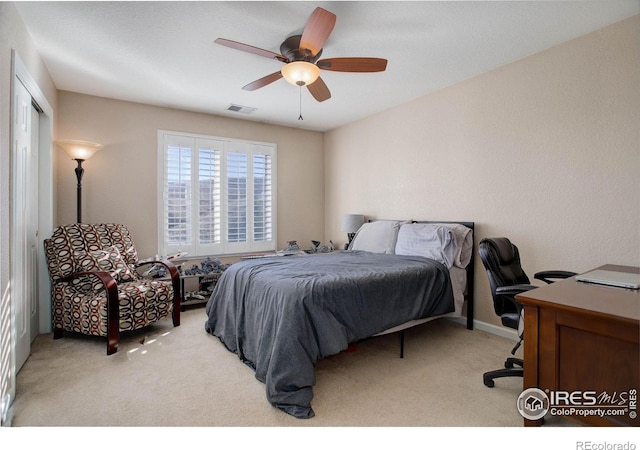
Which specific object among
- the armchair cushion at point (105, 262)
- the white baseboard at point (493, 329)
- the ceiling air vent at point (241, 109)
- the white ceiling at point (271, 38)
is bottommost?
the white baseboard at point (493, 329)

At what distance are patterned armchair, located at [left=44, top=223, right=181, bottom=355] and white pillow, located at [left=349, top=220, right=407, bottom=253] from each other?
7.13 feet

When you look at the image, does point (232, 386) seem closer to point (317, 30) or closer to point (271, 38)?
point (317, 30)

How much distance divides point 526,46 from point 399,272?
221 cm

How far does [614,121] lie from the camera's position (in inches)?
94.3

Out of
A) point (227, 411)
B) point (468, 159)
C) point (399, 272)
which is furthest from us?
point (468, 159)

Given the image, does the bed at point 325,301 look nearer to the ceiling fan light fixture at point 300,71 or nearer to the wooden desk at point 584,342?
the wooden desk at point 584,342

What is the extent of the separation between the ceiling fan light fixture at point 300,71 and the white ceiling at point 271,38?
35 cm

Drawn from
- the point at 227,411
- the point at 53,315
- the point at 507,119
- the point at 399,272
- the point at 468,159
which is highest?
the point at 507,119

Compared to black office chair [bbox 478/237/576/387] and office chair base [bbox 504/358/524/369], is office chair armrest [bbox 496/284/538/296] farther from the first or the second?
office chair base [bbox 504/358/524/369]

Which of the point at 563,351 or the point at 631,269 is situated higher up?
the point at 631,269

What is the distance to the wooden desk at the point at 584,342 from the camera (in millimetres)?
1330

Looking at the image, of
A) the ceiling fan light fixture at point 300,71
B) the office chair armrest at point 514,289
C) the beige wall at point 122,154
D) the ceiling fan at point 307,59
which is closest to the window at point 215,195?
the beige wall at point 122,154
